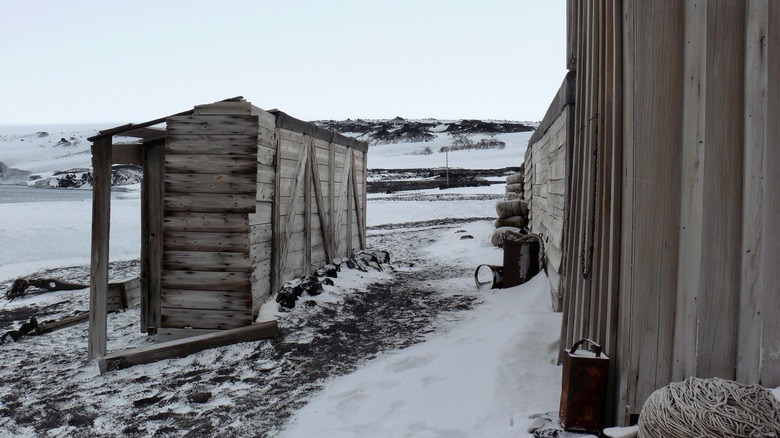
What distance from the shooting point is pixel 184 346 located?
19.1 feet

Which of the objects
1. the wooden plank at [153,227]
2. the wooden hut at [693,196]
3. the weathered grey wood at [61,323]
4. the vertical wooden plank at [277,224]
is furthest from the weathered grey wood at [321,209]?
the wooden hut at [693,196]

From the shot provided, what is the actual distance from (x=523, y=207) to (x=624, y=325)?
11.1 m

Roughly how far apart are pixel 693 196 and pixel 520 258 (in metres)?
5.35

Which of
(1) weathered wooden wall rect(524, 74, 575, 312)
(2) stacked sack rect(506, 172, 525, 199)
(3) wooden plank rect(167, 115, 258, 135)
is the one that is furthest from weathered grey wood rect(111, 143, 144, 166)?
(2) stacked sack rect(506, 172, 525, 199)

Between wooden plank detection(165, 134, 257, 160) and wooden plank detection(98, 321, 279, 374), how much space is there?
196cm

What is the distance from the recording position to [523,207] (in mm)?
14172

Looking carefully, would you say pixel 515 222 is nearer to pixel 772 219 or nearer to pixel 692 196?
pixel 692 196

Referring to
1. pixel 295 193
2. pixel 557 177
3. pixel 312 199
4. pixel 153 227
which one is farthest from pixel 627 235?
pixel 312 199

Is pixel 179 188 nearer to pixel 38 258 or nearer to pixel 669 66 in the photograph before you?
pixel 669 66

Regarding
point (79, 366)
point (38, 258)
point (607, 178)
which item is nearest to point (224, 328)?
point (79, 366)

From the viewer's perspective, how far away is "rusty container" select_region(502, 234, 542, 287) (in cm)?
822

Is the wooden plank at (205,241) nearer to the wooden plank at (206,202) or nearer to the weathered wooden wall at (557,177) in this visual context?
the wooden plank at (206,202)

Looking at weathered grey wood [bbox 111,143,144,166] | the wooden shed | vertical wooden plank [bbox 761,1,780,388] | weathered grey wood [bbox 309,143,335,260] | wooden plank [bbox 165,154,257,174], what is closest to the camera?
vertical wooden plank [bbox 761,1,780,388]

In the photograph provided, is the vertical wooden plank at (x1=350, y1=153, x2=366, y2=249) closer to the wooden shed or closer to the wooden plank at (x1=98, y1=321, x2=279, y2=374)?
the wooden shed
